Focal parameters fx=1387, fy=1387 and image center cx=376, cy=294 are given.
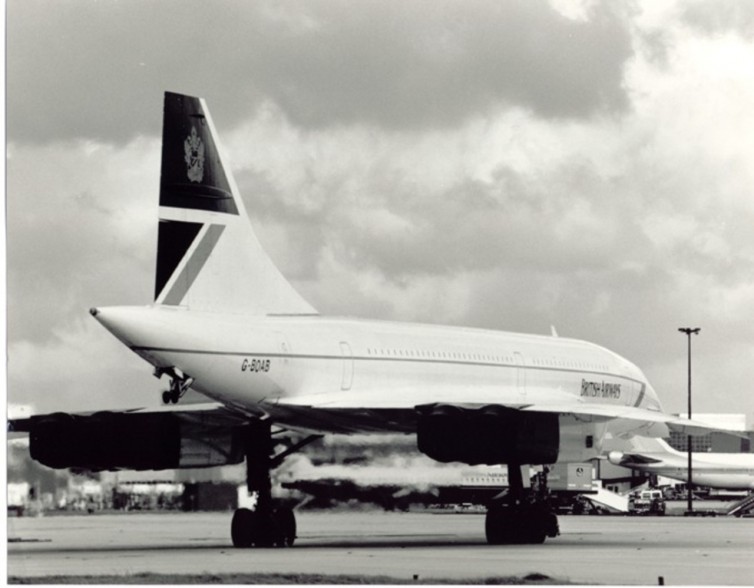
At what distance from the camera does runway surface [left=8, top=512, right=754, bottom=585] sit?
16.5 metres

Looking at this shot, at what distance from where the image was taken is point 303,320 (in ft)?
73.3

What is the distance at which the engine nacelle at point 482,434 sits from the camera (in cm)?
2094

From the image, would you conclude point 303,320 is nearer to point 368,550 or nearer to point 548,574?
point 368,550

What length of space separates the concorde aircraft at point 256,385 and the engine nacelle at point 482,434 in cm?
2

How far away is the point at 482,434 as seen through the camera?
21.2 m

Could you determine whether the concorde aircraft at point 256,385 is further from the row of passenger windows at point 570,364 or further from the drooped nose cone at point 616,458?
the drooped nose cone at point 616,458

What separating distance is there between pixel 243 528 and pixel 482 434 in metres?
4.17

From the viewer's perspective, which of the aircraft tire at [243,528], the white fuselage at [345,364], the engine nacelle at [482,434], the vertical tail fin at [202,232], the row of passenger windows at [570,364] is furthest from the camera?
the row of passenger windows at [570,364]

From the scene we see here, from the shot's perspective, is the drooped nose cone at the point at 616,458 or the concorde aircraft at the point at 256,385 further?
the drooped nose cone at the point at 616,458

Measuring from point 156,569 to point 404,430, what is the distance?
761 cm

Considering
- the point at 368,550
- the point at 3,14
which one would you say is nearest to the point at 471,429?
the point at 368,550

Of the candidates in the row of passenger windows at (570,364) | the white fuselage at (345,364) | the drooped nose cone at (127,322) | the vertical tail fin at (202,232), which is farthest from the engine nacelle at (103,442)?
the row of passenger windows at (570,364)

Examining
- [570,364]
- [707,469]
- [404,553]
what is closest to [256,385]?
[404,553]

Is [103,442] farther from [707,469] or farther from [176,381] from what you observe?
[707,469]
